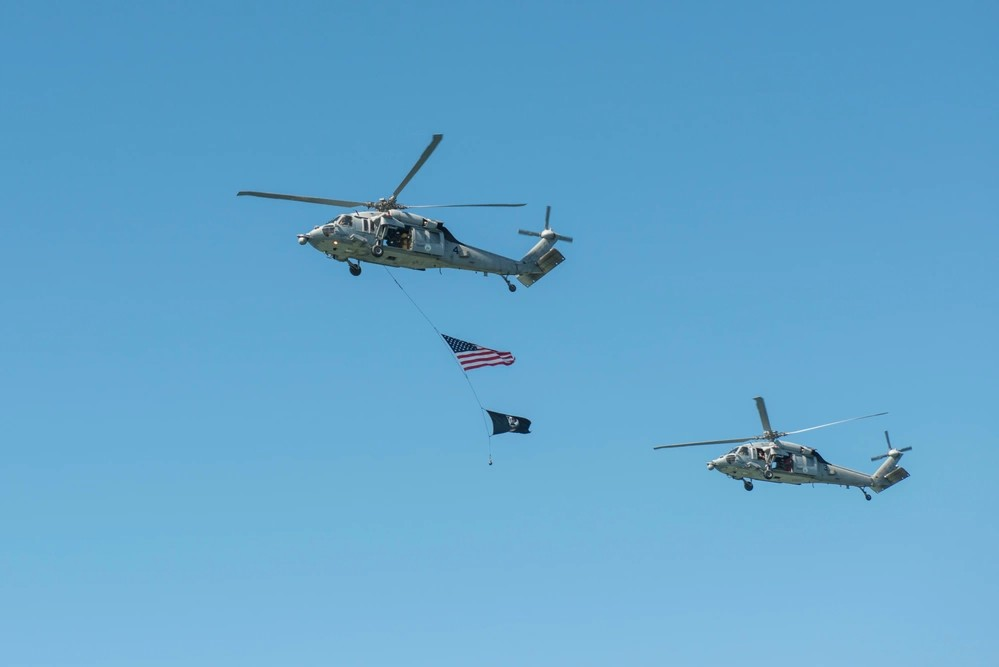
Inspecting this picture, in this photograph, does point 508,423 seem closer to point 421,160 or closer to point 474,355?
point 474,355

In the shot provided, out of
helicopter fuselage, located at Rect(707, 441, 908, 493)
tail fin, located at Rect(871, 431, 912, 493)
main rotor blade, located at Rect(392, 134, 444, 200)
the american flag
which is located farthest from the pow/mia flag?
tail fin, located at Rect(871, 431, 912, 493)

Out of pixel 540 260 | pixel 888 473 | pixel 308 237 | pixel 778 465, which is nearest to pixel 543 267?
pixel 540 260

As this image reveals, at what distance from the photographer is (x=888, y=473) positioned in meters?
112

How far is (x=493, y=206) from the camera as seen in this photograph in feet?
263

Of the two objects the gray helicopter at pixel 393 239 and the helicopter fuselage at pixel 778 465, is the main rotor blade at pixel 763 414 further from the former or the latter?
the gray helicopter at pixel 393 239

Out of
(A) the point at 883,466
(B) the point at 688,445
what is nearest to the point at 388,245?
(B) the point at 688,445

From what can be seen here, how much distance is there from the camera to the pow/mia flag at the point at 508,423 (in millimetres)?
82188

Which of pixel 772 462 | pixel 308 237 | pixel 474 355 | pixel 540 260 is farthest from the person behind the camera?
pixel 772 462

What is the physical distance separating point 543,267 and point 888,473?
38442 millimetres

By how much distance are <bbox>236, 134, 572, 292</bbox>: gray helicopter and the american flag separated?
14.8 feet

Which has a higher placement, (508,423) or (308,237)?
(308,237)

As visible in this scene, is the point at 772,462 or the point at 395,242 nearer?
the point at 395,242

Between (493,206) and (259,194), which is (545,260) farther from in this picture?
(259,194)

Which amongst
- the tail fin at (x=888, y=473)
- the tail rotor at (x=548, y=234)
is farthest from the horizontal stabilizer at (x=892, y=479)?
the tail rotor at (x=548, y=234)
